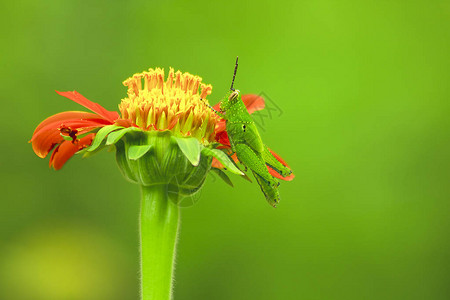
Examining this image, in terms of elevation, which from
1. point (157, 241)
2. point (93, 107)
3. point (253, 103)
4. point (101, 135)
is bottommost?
point (157, 241)

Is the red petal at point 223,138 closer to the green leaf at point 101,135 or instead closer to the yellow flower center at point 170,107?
the yellow flower center at point 170,107

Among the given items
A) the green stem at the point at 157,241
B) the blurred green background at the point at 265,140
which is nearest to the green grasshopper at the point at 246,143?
the green stem at the point at 157,241

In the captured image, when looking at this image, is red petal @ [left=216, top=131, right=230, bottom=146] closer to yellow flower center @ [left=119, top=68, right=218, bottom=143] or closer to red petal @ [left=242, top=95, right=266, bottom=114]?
yellow flower center @ [left=119, top=68, right=218, bottom=143]

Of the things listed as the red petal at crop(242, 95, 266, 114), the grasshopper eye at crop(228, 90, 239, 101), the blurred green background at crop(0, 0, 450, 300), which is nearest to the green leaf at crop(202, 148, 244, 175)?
the grasshopper eye at crop(228, 90, 239, 101)

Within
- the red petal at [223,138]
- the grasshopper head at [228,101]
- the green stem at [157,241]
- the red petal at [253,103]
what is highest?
the red petal at [253,103]

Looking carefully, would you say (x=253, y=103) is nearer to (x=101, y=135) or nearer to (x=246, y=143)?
(x=246, y=143)

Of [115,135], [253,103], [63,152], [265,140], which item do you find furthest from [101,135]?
[265,140]

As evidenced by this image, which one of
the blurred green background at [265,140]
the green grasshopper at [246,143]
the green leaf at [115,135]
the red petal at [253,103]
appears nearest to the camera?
the green leaf at [115,135]
